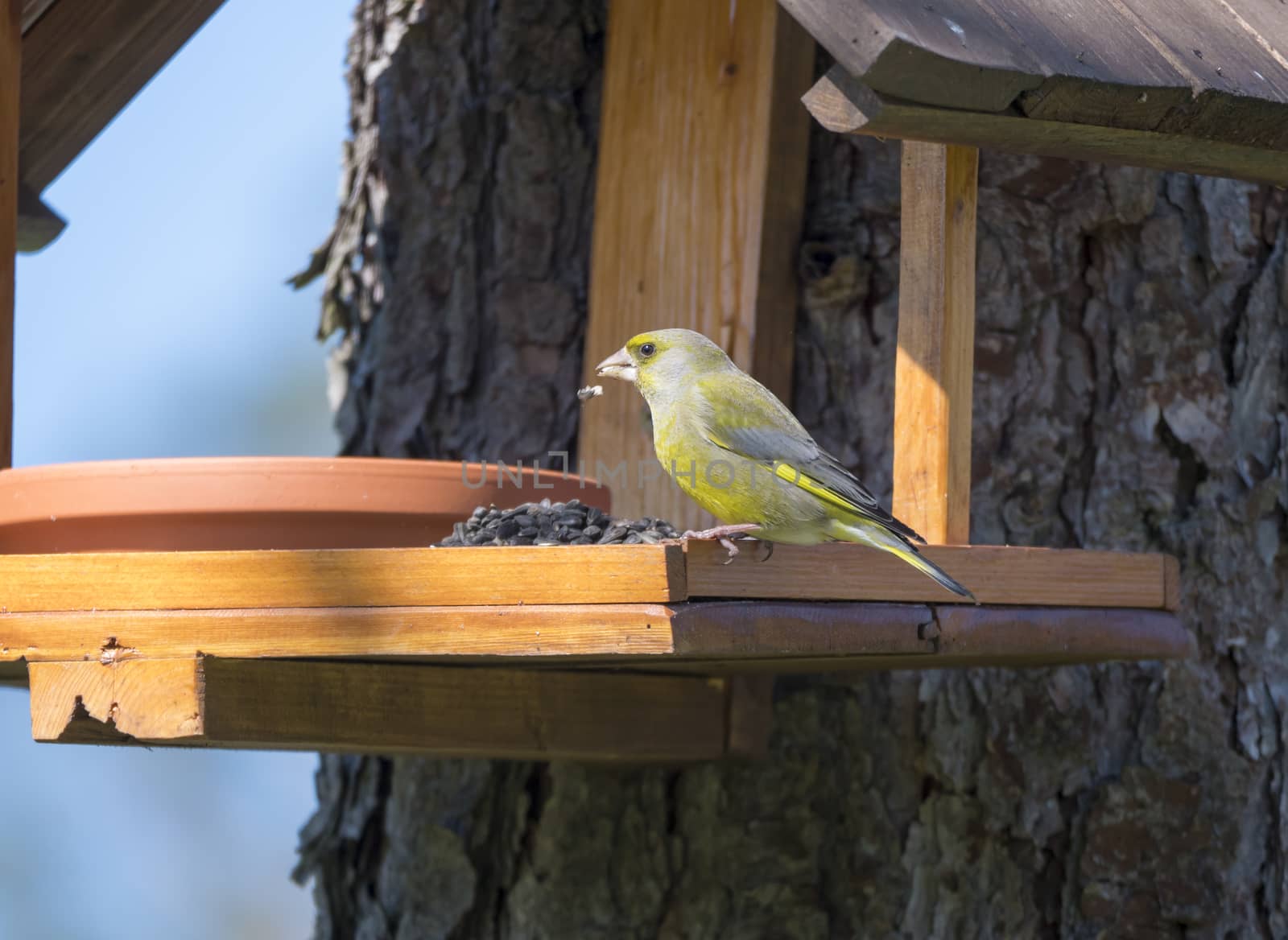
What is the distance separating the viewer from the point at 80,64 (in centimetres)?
407

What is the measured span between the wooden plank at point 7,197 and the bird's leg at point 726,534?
1666 mm

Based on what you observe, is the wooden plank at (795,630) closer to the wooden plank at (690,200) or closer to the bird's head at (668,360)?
the bird's head at (668,360)

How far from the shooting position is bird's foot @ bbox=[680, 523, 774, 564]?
254cm

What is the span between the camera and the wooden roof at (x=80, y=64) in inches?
154

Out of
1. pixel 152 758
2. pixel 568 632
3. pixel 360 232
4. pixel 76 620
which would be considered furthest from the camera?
pixel 152 758

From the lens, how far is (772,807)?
13.3 ft

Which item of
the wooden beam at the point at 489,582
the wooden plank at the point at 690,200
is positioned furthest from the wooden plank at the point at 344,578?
the wooden plank at the point at 690,200

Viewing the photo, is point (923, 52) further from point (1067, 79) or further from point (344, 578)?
point (344, 578)

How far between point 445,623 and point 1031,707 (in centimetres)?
189

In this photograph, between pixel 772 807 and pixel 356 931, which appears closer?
pixel 772 807

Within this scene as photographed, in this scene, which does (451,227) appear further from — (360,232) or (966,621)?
(966,621)

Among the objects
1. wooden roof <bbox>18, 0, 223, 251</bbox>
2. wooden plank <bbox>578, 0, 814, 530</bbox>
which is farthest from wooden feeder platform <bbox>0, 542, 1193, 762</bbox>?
wooden roof <bbox>18, 0, 223, 251</bbox>

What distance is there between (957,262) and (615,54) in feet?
6.23

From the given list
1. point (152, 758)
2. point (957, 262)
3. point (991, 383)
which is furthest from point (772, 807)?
point (152, 758)
